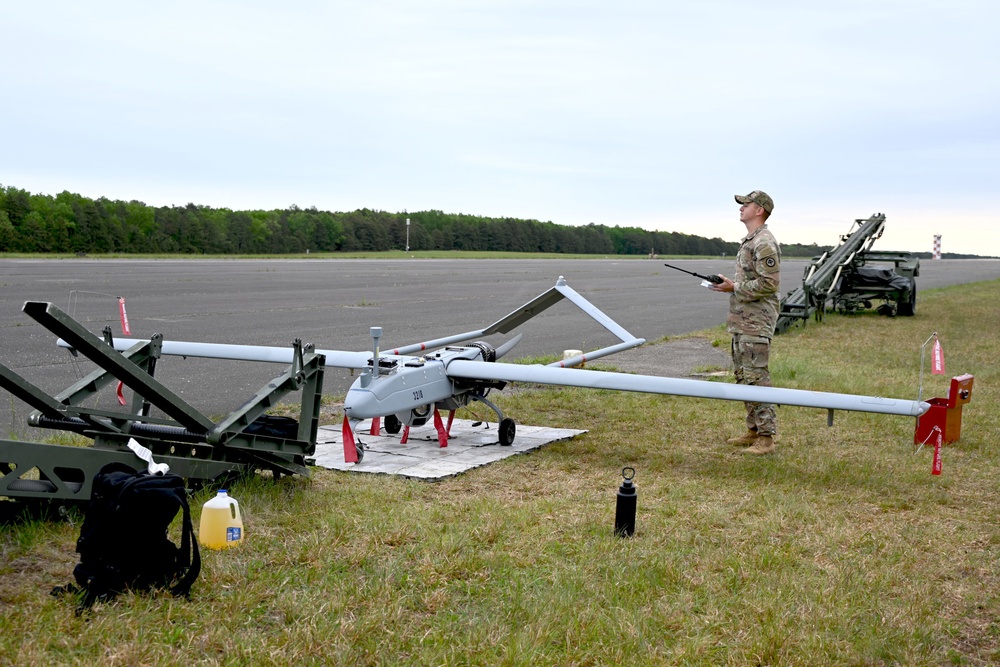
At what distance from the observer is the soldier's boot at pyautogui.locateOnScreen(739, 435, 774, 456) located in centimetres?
802

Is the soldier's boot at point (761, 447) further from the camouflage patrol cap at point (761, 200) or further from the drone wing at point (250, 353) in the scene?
the drone wing at point (250, 353)

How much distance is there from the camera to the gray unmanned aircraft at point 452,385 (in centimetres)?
687

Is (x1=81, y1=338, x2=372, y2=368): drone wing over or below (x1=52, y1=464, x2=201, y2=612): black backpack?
over

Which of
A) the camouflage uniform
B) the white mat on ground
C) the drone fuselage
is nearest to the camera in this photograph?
the drone fuselage

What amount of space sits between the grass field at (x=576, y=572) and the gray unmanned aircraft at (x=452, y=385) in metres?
0.61

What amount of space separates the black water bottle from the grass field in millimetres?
114

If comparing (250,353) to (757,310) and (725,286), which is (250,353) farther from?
(757,310)

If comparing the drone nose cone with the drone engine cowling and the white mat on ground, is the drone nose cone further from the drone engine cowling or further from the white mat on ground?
the drone engine cowling

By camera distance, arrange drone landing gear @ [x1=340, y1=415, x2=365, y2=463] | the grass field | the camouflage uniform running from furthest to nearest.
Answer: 1. the camouflage uniform
2. drone landing gear @ [x1=340, y1=415, x2=365, y2=463]
3. the grass field

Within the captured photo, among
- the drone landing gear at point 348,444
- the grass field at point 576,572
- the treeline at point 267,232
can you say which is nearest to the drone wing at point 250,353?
the drone landing gear at point 348,444

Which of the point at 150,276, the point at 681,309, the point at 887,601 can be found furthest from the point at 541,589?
the point at 150,276

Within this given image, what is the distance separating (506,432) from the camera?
26.3ft

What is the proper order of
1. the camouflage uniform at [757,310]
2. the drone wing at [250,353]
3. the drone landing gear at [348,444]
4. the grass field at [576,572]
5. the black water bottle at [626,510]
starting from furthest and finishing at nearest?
the drone wing at [250,353] < the camouflage uniform at [757,310] < the drone landing gear at [348,444] < the black water bottle at [626,510] < the grass field at [576,572]

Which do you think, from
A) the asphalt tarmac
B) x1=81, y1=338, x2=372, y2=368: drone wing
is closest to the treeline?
the asphalt tarmac
